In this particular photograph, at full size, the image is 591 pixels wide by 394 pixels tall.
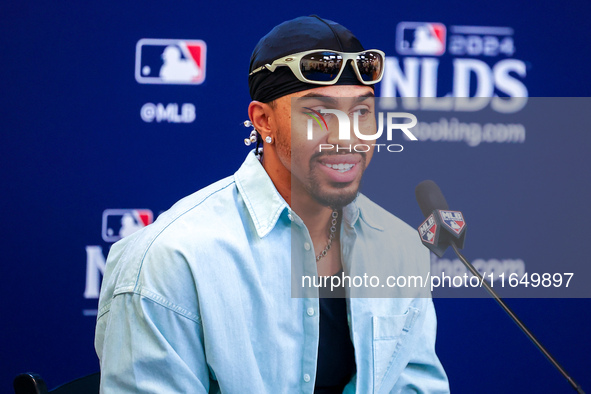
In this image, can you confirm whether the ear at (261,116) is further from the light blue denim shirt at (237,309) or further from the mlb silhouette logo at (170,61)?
the mlb silhouette logo at (170,61)

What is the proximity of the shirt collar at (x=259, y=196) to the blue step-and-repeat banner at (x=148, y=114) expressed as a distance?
37.0 inches

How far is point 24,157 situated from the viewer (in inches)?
86.0

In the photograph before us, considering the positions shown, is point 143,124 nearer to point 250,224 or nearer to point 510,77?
point 250,224

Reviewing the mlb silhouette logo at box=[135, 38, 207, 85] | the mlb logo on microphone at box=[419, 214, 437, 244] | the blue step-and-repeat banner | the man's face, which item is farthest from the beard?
the mlb silhouette logo at box=[135, 38, 207, 85]

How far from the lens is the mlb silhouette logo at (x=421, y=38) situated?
226 centimetres

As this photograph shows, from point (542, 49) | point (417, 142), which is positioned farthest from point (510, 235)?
point (542, 49)

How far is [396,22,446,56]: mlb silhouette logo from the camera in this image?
2.26 metres

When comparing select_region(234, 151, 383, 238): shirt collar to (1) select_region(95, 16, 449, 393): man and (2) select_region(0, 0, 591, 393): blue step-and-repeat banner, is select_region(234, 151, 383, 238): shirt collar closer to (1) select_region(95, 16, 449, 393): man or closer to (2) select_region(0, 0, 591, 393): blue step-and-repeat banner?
(1) select_region(95, 16, 449, 393): man

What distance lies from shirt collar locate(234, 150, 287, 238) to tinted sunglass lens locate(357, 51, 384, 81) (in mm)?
283

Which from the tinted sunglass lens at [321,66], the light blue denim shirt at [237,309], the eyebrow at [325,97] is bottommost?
the light blue denim shirt at [237,309]

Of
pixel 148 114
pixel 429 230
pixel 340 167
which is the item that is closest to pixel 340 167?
pixel 340 167

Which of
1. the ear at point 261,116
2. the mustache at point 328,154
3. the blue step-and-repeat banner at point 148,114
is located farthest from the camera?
the blue step-and-repeat banner at point 148,114

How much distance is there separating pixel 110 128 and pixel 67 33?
357 mm

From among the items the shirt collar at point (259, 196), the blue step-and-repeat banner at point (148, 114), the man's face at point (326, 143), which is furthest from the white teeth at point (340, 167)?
the blue step-and-repeat banner at point (148, 114)
